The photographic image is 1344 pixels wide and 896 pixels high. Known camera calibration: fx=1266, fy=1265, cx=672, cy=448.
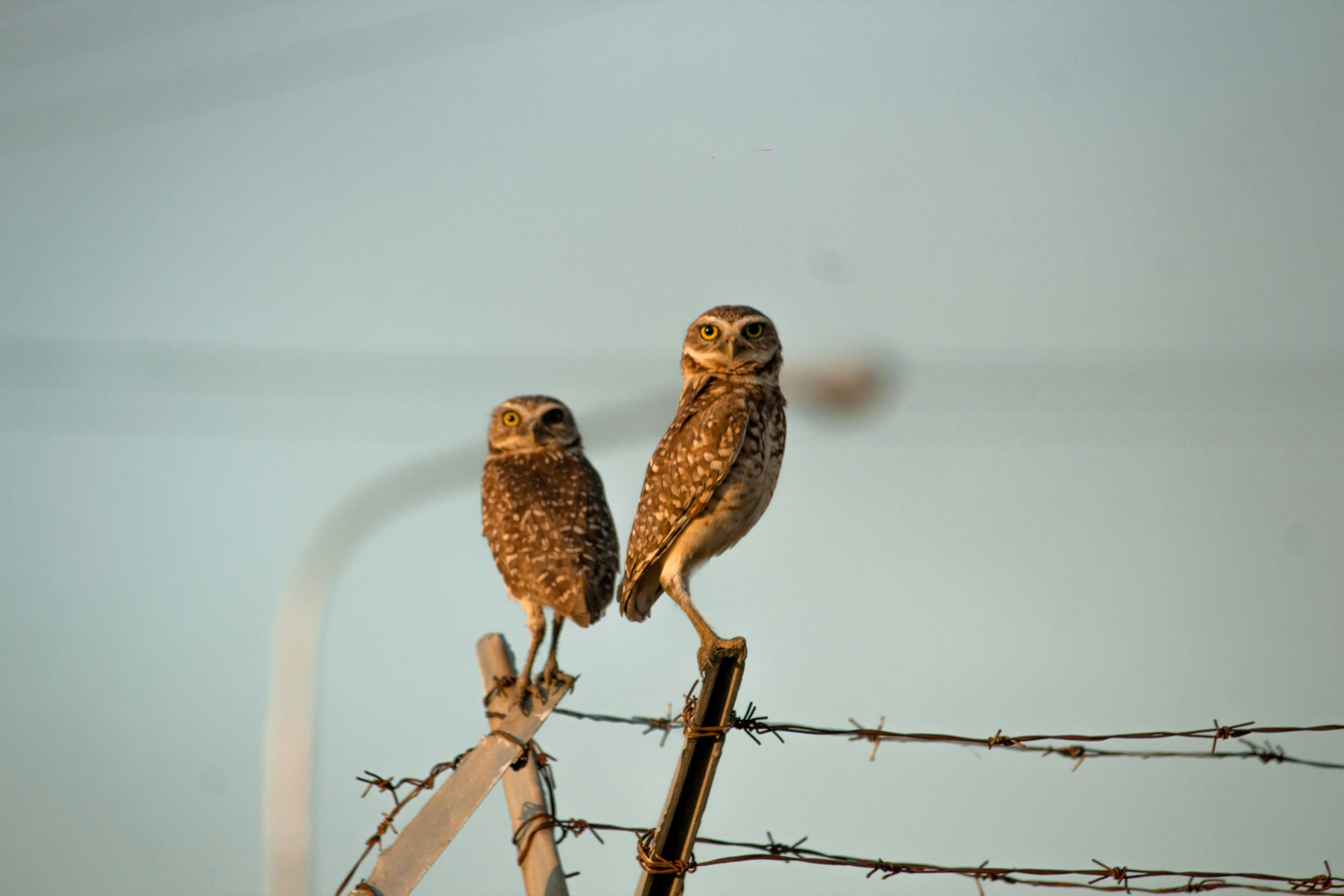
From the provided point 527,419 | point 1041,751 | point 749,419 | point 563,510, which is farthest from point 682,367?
point 1041,751

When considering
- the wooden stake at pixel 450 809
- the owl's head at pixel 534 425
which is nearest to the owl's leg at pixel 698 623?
the wooden stake at pixel 450 809

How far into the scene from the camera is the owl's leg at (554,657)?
5910mm

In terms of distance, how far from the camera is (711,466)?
18.4 feet

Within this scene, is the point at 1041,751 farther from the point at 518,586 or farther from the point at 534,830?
Result: the point at 518,586

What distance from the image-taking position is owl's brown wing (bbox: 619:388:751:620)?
561 cm

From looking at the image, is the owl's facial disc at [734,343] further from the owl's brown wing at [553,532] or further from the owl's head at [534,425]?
the owl's head at [534,425]

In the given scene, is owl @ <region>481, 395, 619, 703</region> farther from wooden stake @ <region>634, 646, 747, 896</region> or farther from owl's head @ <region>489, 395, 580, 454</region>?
wooden stake @ <region>634, 646, 747, 896</region>

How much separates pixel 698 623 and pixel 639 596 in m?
0.87

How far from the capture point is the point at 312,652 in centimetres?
642

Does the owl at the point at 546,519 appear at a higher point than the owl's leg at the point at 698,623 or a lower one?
higher

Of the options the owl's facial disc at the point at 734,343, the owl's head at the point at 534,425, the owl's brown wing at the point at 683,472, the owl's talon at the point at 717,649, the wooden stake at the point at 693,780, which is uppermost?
the owl's head at the point at 534,425

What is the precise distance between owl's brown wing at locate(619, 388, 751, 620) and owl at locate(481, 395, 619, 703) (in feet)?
2.64

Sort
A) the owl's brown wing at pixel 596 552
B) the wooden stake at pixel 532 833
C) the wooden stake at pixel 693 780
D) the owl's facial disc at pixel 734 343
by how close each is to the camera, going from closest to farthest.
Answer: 1. the wooden stake at pixel 693 780
2. the wooden stake at pixel 532 833
3. the owl's facial disc at pixel 734 343
4. the owl's brown wing at pixel 596 552

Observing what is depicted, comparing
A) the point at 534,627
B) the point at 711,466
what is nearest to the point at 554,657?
the point at 534,627
